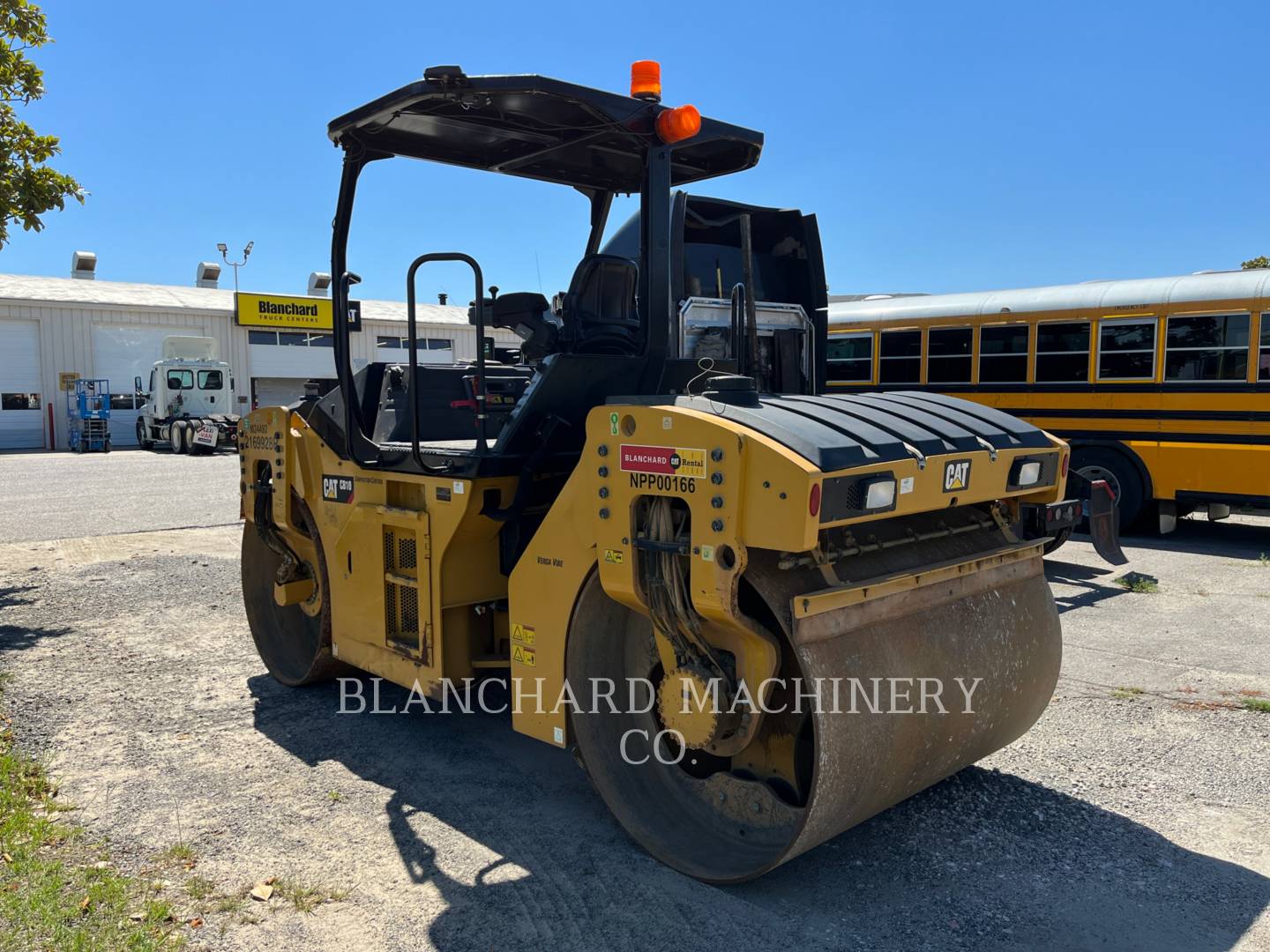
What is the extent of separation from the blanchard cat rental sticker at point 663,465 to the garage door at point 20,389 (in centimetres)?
2930

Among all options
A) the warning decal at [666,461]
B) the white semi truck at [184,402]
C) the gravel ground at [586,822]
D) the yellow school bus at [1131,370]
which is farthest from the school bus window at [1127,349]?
the white semi truck at [184,402]

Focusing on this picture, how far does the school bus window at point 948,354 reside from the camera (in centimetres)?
1187

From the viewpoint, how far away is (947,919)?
3102 mm

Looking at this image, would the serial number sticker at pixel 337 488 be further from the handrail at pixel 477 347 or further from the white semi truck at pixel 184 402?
the white semi truck at pixel 184 402

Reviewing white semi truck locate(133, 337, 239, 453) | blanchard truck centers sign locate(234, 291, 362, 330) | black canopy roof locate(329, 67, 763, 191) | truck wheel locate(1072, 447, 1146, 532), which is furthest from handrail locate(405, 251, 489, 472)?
blanchard truck centers sign locate(234, 291, 362, 330)

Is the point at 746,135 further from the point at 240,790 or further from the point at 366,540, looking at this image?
the point at 240,790

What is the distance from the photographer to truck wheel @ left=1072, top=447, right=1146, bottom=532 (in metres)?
10.7

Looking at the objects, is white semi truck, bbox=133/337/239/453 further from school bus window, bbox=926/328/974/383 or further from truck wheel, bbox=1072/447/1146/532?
truck wheel, bbox=1072/447/1146/532

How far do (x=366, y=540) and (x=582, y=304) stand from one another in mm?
1436

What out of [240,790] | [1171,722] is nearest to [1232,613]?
[1171,722]

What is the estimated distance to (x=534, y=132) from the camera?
4527mm

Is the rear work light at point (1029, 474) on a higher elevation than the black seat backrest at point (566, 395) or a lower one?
lower

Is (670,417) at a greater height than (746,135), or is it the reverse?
(746,135)

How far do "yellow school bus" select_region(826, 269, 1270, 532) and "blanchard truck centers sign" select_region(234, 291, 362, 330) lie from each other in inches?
888
